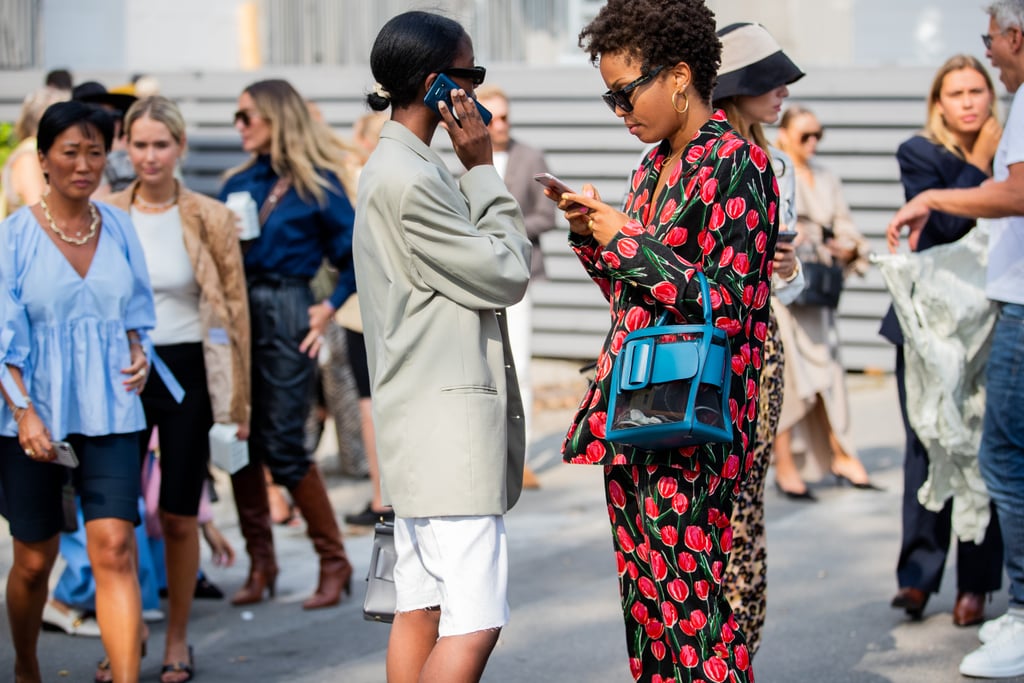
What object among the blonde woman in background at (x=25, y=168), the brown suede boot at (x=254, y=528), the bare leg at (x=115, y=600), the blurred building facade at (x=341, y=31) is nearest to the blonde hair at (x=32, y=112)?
the blonde woman in background at (x=25, y=168)

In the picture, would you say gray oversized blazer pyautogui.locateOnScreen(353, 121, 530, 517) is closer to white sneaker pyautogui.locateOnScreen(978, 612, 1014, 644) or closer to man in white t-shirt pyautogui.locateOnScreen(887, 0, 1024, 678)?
man in white t-shirt pyautogui.locateOnScreen(887, 0, 1024, 678)

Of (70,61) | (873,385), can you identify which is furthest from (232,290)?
(70,61)

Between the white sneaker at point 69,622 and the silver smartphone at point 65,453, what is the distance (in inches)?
59.9

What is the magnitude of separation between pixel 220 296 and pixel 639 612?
261cm

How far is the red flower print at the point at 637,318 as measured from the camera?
3455 mm

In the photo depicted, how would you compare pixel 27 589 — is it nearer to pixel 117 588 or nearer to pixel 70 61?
pixel 117 588

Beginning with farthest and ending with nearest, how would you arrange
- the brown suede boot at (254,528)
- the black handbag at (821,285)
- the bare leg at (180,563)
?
the black handbag at (821,285) → the brown suede boot at (254,528) → the bare leg at (180,563)

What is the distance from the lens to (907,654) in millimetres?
5145

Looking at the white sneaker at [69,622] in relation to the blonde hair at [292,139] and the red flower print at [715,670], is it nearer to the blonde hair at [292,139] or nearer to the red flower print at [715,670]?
the blonde hair at [292,139]

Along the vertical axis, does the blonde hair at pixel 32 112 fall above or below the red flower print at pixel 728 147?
above

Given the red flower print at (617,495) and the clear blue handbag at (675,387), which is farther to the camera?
the red flower print at (617,495)

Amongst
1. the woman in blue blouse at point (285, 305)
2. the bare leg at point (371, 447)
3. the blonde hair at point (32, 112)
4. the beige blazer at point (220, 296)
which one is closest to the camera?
the beige blazer at point (220, 296)

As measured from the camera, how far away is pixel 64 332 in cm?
461

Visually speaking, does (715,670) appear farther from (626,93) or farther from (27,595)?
(27,595)
